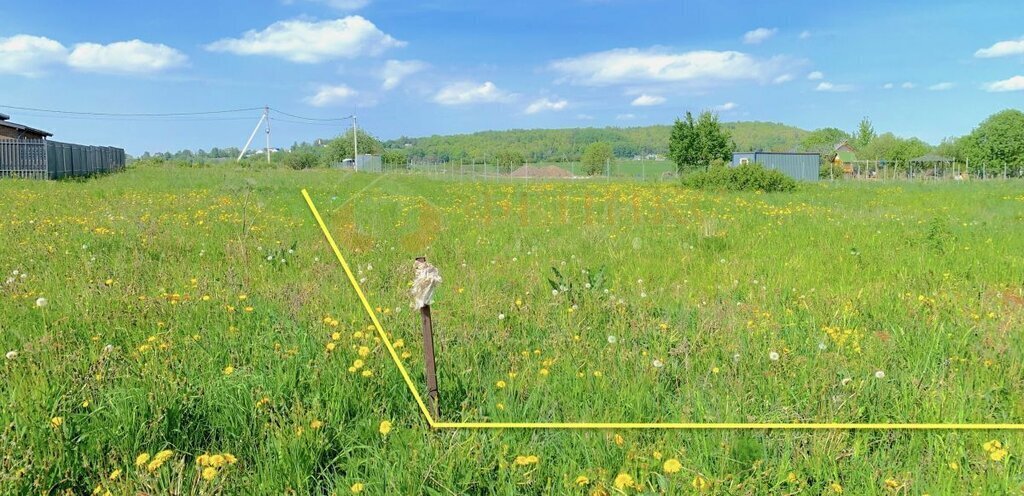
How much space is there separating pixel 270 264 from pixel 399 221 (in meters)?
1.26

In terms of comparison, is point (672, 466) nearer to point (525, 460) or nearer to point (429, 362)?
point (525, 460)

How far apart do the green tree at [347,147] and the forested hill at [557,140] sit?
168 centimetres

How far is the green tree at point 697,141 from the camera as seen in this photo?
123 ft

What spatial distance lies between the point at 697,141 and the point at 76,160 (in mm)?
32939

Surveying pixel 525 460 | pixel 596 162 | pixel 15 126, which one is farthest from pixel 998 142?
pixel 15 126

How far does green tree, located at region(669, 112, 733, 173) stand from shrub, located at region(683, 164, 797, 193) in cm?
1857

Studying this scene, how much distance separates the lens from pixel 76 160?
26125mm

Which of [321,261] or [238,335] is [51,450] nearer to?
[238,335]

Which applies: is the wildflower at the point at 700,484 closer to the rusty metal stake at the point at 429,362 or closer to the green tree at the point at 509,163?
the rusty metal stake at the point at 429,362

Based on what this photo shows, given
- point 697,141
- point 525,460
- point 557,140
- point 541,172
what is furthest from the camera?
point 697,141

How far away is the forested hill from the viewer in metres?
7.30

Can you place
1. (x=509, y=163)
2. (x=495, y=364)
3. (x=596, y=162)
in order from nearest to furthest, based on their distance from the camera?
1. (x=495, y=364)
2. (x=509, y=163)
3. (x=596, y=162)

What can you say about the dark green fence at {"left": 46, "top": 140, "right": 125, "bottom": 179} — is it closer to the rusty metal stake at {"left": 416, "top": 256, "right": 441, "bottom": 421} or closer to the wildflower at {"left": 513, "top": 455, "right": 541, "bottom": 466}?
the rusty metal stake at {"left": 416, "top": 256, "right": 441, "bottom": 421}

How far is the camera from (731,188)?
724 inches
